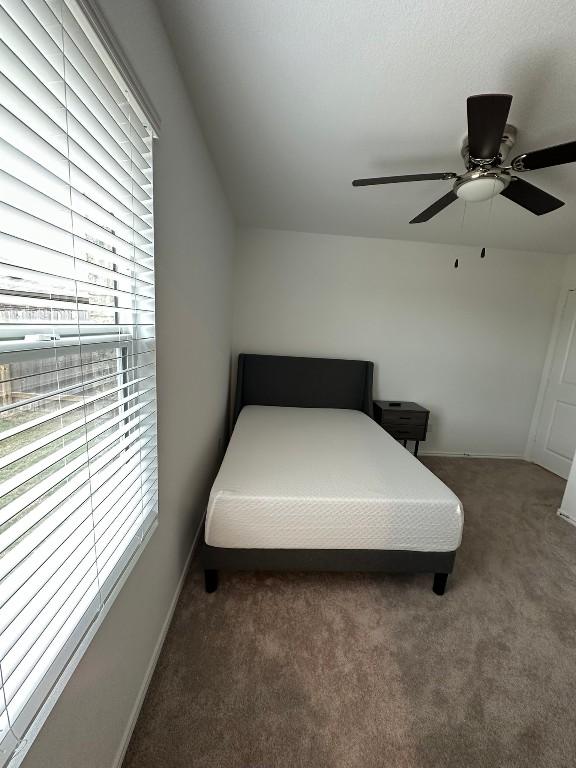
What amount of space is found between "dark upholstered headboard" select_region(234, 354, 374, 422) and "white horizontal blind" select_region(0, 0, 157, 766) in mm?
2209

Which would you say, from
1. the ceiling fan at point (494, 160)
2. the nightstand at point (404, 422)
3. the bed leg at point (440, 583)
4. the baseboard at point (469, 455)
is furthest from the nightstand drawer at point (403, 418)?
the ceiling fan at point (494, 160)

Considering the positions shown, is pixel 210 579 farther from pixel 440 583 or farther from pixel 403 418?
pixel 403 418

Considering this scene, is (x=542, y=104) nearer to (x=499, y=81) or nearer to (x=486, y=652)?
(x=499, y=81)

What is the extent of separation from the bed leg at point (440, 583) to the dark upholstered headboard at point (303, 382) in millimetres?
1676

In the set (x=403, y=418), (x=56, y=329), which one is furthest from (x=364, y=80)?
(x=403, y=418)

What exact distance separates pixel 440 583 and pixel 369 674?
2.12 ft

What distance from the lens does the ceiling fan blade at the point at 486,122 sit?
0.97 meters

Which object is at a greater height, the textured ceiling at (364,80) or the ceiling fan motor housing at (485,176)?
the textured ceiling at (364,80)

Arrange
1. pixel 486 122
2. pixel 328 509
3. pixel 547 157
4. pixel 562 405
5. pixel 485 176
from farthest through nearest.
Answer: pixel 562 405
pixel 328 509
pixel 485 176
pixel 547 157
pixel 486 122

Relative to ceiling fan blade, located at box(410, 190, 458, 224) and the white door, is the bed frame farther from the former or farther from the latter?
the white door

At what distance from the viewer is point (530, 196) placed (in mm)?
1530

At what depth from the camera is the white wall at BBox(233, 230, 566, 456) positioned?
318cm

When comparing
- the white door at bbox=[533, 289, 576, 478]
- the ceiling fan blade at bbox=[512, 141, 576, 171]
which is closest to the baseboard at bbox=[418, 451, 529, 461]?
the white door at bbox=[533, 289, 576, 478]

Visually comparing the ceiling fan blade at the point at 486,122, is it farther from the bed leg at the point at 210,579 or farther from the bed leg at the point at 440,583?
the bed leg at the point at 210,579
